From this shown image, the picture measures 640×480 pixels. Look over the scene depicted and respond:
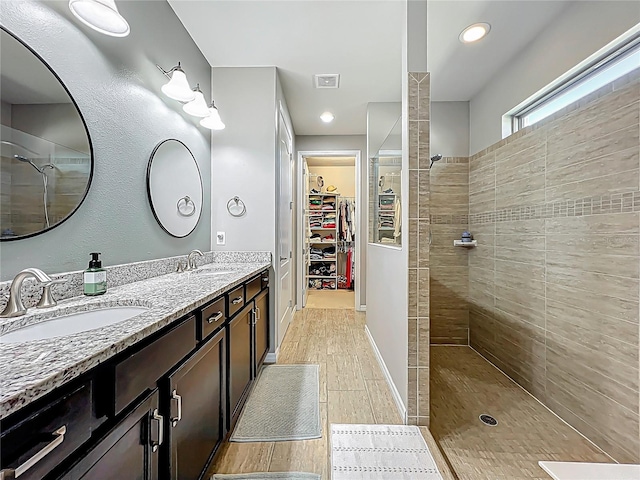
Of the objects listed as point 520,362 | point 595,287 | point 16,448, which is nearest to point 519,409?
point 520,362

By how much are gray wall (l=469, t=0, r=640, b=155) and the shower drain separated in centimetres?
224

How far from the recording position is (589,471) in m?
1.34

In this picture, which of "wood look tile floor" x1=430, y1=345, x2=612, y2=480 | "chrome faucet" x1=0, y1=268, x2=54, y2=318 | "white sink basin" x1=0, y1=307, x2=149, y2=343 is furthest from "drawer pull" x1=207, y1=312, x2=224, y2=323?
"wood look tile floor" x1=430, y1=345, x2=612, y2=480

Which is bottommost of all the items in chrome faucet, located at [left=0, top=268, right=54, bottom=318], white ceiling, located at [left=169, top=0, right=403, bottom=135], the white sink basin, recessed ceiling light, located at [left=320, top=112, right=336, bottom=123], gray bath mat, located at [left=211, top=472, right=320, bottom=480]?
gray bath mat, located at [left=211, top=472, right=320, bottom=480]

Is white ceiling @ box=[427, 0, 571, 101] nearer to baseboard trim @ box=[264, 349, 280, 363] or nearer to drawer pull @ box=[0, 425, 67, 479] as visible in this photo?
drawer pull @ box=[0, 425, 67, 479]

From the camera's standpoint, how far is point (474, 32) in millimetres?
2240

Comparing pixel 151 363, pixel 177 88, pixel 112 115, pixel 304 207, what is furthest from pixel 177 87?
pixel 304 207

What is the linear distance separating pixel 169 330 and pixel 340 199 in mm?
5733

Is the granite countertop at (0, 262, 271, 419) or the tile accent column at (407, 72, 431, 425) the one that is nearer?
the granite countertop at (0, 262, 271, 419)

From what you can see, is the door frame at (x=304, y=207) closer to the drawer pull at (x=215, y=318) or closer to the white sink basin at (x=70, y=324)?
the drawer pull at (x=215, y=318)

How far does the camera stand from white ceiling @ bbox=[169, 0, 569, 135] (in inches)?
80.0

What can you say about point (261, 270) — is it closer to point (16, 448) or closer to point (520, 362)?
point (16, 448)

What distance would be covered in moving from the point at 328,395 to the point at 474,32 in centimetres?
279

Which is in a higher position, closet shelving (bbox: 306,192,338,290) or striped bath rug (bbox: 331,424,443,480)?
closet shelving (bbox: 306,192,338,290)
